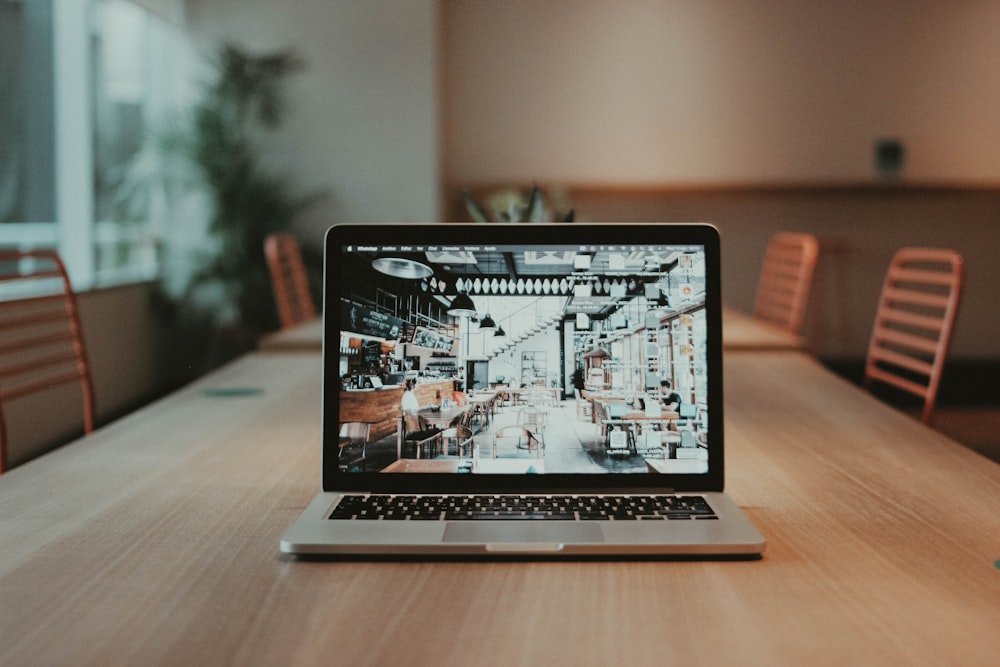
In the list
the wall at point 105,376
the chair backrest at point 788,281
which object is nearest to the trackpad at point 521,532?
the chair backrest at point 788,281

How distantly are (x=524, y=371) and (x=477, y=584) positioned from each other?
27 centimetres

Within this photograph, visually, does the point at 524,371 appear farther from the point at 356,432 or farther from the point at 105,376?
the point at 105,376

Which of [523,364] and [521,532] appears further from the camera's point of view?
[523,364]

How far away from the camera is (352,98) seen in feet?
18.7

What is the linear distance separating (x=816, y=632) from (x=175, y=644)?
50 centimetres

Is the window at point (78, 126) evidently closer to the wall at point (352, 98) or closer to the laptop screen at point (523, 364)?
the wall at point (352, 98)

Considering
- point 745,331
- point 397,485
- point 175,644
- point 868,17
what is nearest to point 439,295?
point 397,485

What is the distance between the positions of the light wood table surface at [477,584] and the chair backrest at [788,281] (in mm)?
1770

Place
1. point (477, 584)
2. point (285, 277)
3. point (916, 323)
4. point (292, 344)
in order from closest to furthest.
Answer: point (477, 584) → point (916, 323) → point (292, 344) → point (285, 277)

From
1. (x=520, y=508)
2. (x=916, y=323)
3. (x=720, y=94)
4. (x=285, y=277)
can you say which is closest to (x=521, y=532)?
(x=520, y=508)

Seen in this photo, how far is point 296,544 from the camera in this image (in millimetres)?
915

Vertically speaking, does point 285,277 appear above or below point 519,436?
above

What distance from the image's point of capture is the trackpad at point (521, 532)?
930mm

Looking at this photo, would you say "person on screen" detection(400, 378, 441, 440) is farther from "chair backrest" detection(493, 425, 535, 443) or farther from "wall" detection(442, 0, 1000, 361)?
"wall" detection(442, 0, 1000, 361)
